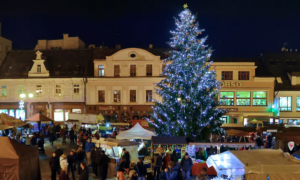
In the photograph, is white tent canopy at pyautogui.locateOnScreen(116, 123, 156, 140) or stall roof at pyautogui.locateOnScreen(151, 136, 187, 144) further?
white tent canopy at pyautogui.locateOnScreen(116, 123, 156, 140)

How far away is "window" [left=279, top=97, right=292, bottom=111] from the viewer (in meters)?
39.6

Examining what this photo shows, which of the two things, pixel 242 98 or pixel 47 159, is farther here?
pixel 242 98

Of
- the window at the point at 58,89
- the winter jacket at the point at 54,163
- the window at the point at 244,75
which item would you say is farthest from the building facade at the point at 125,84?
the winter jacket at the point at 54,163

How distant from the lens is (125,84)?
39281mm

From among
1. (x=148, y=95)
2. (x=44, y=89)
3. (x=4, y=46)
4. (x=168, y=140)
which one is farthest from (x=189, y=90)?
(x=4, y=46)

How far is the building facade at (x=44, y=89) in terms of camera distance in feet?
129

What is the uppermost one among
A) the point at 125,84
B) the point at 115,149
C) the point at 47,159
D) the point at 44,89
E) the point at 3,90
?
the point at 125,84

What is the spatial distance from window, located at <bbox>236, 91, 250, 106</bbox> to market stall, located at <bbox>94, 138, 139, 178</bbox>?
25349 mm

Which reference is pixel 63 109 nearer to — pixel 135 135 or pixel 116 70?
pixel 116 70

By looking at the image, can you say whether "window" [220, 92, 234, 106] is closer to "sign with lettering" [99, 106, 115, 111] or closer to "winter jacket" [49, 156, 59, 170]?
"sign with lettering" [99, 106, 115, 111]

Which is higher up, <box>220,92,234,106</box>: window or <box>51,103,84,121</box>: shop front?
<box>220,92,234,106</box>: window

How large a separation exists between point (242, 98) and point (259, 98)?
2.14m

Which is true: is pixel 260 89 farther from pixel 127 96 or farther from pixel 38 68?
pixel 38 68

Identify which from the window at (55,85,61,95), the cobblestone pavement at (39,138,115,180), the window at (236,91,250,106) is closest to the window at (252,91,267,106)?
the window at (236,91,250,106)
